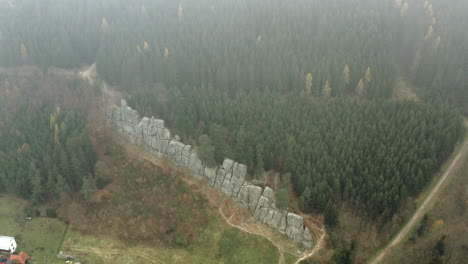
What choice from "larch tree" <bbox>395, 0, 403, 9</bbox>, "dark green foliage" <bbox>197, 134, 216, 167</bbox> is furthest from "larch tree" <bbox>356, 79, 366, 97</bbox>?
"dark green foliage" <bbox>197, 134, 216, 167</bbox>

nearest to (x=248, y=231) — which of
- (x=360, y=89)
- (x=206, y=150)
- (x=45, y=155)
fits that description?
(x=206, y=150)

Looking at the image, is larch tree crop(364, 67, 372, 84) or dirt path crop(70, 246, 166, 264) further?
larch tree crop(364, 67, 372, 84)

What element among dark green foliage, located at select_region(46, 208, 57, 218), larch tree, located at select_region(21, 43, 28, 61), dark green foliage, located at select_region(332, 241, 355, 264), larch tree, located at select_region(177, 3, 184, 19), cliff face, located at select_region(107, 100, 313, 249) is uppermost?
larch tree, located at select_region(177, 3, 184, 19)

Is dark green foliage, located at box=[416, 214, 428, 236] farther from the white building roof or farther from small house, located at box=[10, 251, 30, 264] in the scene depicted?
the white building roof

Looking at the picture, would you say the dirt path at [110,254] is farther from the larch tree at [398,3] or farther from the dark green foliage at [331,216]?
the larch tree at [398,3]

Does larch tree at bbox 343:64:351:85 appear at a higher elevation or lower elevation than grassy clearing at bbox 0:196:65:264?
higher

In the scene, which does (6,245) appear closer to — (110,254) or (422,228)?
(110,254)

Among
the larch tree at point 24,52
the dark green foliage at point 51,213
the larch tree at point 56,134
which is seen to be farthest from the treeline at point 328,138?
the larch tree at point 24,52
